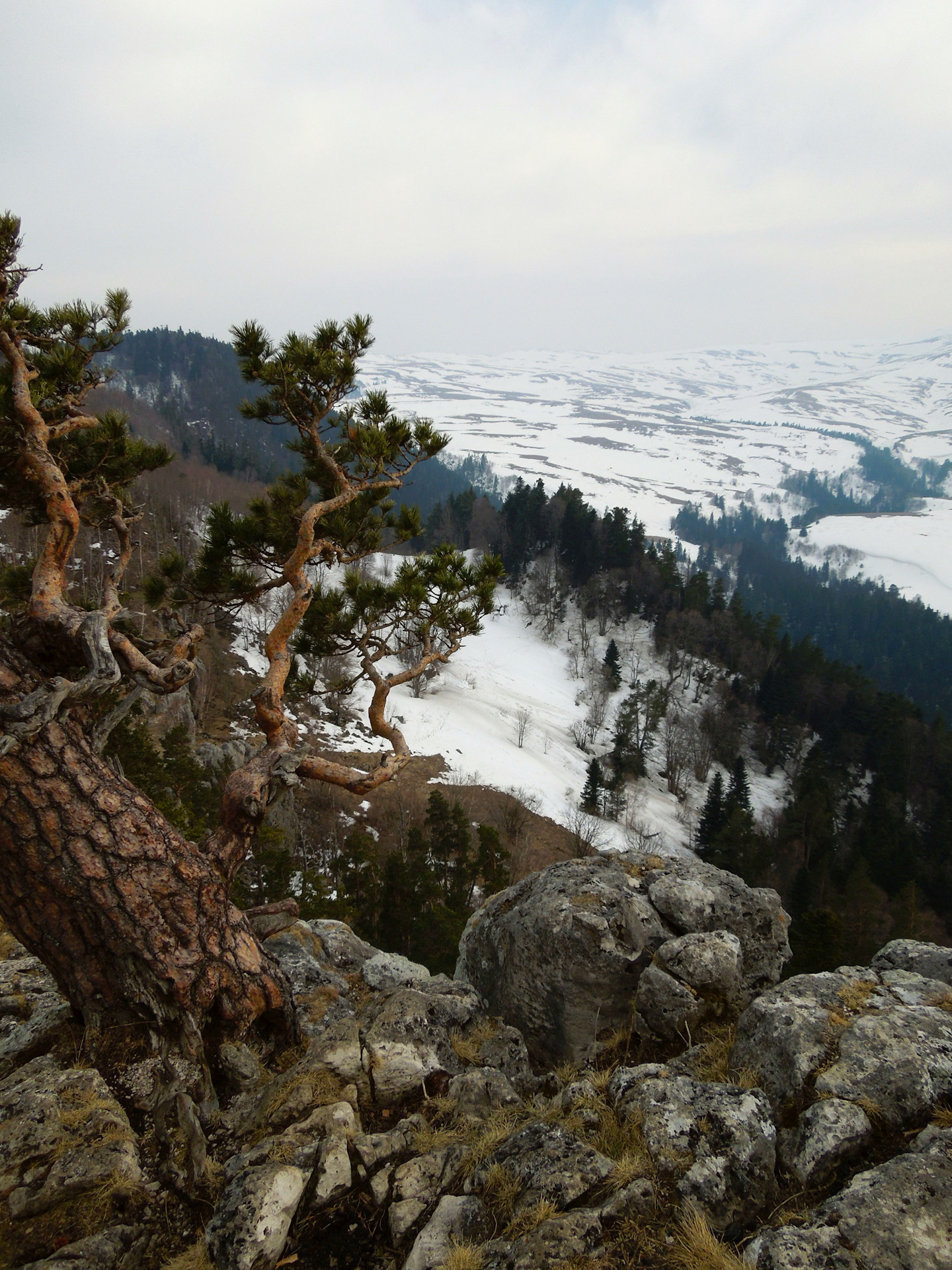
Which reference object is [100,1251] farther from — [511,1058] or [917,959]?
[917,959]

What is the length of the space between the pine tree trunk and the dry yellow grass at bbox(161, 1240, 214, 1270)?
4.92ft

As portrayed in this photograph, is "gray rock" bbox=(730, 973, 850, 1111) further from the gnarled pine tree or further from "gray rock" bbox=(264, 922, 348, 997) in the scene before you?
"gray rock" bbox=(264, 922, 348, 997)

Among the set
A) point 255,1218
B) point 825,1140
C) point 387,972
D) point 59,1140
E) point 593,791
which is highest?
point 825,1140

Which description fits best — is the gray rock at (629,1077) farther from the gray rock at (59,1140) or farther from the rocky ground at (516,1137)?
the gray rock at (59,1140)

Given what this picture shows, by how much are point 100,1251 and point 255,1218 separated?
0.85 metres

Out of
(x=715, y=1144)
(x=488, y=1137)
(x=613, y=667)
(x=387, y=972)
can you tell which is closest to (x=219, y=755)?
(x=387, y=972)

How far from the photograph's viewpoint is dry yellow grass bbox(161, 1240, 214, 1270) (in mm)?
3506

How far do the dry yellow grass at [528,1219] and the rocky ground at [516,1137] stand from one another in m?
0.02

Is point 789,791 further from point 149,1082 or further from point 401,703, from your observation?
point 149,1082

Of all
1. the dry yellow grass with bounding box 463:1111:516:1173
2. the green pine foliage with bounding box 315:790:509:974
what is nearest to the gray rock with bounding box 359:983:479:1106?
the dry yellow grass with bounding box 463:1111:516:1173

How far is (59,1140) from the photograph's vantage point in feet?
13.5

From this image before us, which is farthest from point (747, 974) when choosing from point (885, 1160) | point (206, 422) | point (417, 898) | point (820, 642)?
point (206, 422)

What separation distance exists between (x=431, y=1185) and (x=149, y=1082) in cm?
236

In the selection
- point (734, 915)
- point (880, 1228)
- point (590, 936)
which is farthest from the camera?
point (734, 915)
